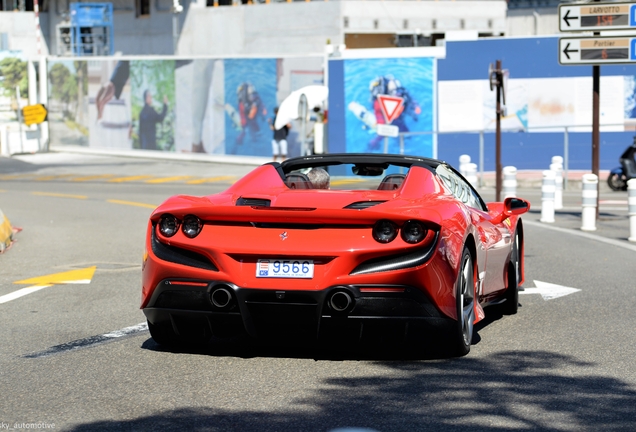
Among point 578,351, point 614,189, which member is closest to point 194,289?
point 578,351

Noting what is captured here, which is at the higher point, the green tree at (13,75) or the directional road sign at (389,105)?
the green tree at (13,75)

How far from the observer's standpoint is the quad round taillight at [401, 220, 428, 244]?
651 cm

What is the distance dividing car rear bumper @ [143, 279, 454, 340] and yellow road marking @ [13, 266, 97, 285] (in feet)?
15.0

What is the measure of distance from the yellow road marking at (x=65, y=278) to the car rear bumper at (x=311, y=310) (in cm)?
458

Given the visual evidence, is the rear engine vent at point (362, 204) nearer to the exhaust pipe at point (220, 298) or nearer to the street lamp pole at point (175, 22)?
the exhaust pipe at point (220, 298)

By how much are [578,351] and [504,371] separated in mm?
876

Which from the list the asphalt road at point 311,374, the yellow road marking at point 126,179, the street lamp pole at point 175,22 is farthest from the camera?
the street lamp pole at point 175,22

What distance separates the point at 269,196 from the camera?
702 cm

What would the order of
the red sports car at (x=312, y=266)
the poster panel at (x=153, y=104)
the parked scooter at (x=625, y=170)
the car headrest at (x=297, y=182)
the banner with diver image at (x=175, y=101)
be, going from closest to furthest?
the red sports car at (x=312, y=266) → the car headrest at (x=297, y=182) → the parked scooter at (x=625, y=170) → the banner with diver image at (x=175, y=101) → the poster panel at (x=153, y=104)

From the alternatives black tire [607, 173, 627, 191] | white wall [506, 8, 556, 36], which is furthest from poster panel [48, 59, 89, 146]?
white wall [506, 8, 556, 36]

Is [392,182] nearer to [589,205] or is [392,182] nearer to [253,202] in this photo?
[253,202]

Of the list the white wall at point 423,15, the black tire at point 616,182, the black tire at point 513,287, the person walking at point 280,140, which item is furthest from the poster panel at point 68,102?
the black tire at point 513,287

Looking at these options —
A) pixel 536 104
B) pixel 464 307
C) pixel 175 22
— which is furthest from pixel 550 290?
pixel 175 22

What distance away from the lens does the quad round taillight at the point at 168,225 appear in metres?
6.85
